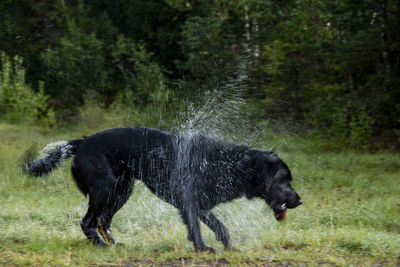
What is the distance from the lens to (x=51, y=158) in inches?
231

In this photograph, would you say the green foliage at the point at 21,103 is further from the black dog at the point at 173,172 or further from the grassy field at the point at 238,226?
the black dog at the point at 173,172

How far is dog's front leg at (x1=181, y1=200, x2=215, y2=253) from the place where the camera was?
518cm

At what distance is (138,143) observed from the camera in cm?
569

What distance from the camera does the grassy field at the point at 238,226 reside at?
4.91m

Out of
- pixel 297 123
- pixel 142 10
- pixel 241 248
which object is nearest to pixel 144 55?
pixel 142 10

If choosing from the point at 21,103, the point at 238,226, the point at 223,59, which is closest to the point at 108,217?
the point at 238,226

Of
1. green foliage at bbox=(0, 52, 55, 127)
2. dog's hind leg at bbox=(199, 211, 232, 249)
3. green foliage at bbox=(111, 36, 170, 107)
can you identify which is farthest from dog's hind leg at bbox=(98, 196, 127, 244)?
green foliage at bbox=(111, 36, 170, 107)

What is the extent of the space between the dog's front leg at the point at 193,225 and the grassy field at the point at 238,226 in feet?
0.46

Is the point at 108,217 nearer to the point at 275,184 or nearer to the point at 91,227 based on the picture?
the point at 91,227

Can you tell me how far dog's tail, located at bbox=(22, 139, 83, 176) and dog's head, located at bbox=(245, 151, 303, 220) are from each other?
2.09m

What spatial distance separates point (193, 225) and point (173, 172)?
713 mm

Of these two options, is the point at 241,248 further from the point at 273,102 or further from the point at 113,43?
the point at 113,43

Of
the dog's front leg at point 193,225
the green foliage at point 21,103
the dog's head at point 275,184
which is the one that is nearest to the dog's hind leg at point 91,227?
the dog's front leg at point 193,225

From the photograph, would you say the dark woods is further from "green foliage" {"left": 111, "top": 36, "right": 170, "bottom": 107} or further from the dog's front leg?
the dog's front leg
